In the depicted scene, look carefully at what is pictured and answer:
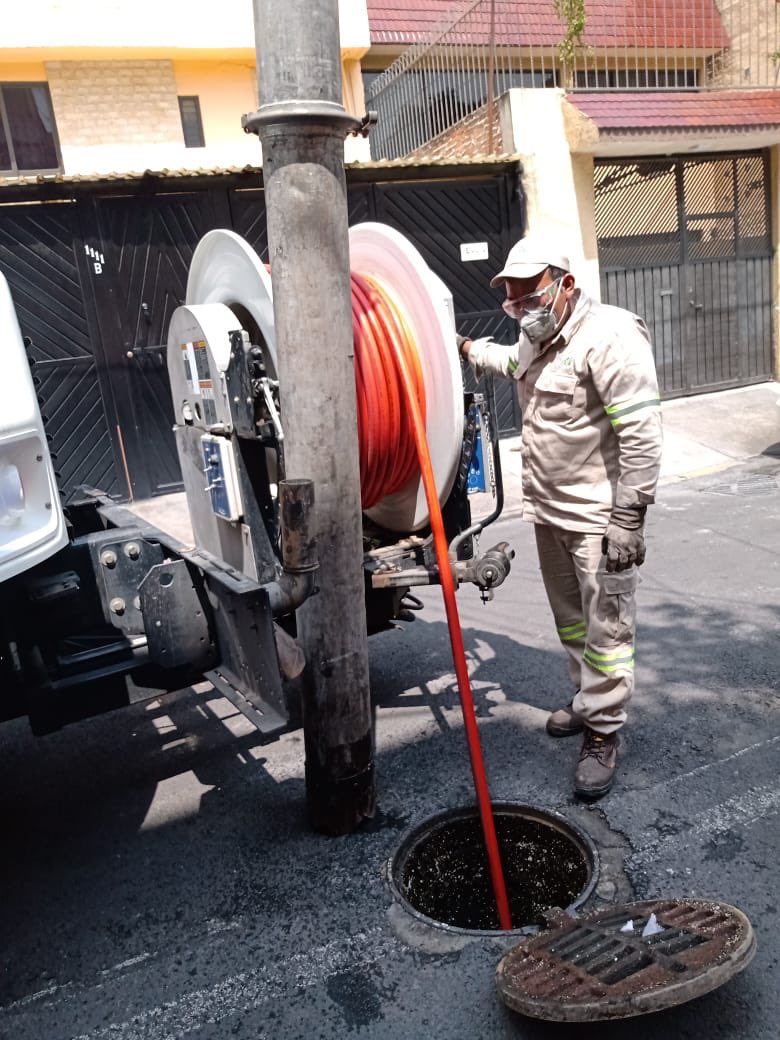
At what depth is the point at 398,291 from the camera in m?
3.53

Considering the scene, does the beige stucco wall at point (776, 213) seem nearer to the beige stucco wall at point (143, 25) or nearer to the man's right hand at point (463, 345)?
the beige stucco wall at point (143, 25)

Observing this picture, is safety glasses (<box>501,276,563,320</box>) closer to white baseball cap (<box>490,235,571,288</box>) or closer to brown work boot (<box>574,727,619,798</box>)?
white baseball cap (<box>490,235,571,288</box>)

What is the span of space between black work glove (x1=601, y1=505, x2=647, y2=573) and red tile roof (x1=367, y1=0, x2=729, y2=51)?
37.9 feet

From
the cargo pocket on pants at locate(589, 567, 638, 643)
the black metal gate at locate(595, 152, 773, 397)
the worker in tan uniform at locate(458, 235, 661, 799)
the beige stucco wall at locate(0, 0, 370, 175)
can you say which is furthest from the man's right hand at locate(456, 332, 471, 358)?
the beige stucco wall at locate(0, 0, 370, 175)

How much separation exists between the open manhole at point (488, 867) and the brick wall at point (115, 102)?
12.0 m

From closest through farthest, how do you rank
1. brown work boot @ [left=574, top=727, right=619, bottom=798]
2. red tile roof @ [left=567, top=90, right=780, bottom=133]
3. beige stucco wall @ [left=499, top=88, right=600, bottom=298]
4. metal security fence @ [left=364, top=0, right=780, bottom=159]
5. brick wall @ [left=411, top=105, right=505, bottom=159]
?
brown work boot @ [left=574, top=727, right=619, bottom=798] → beige stucco wall @ [left=499, top=88, right=600, bottom=298] → red tile roof @ [left=567, top=90, right=780, bottom=133] → brick wall @ [left=411, top=105, right=505, bottom=159] → metal security fence @ [left=364, top=0, right=780, bottom=159]

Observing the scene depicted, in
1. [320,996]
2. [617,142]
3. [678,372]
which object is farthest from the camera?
[678,372]

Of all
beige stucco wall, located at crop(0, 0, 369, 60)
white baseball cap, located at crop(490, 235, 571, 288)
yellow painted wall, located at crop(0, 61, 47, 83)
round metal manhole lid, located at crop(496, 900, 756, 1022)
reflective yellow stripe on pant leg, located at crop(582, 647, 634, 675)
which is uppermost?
beige stucco wall, located at crop(0, 0, 369, 60)

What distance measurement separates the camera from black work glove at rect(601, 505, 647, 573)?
3.05 meters

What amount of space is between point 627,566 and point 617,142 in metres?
8.68

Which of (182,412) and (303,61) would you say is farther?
(182,412)

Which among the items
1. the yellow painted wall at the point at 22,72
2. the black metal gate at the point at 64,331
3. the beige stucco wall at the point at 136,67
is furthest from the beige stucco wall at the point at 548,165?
the yellow painted wall at the point at 22,72

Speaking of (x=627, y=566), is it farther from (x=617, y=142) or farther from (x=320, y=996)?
(x=617, y=142)

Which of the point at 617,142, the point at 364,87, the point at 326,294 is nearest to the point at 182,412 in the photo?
the point at 326,294
